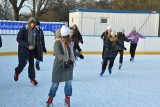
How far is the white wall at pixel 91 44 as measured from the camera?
613 inches

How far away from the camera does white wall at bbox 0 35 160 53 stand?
1558 centimetres

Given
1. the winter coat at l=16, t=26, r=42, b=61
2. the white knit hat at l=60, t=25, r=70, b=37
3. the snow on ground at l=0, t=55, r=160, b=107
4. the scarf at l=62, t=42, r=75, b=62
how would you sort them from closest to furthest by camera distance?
the white knit hat at l=60, t=25, r=70, b=37
the scarf at l=62, t=42, r=75, b=62
the snow on ground at l=0, t=55, r=160, b=107
the winter coat at l=16, t=26, r=42, b=61

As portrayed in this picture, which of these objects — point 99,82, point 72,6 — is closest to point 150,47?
point 99,82

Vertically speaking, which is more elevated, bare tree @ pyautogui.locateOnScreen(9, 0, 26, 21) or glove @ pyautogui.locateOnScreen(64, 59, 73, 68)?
bare tree @ pyautogui.locateOnScreen(9, 0, 26, 21)

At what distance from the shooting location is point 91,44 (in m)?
18.0

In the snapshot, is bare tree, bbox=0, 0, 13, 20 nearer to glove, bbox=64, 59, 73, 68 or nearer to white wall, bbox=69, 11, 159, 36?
white wall, bbox=69, 11, 159, 36

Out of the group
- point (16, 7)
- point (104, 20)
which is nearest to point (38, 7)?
point (16, 7)

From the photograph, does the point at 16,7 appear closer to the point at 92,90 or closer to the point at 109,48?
the point at 109,48

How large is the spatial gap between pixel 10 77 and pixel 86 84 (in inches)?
76.7

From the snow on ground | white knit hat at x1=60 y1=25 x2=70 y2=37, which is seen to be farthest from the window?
white knit hat at x1=60 y1=25 x2=70 y2=37

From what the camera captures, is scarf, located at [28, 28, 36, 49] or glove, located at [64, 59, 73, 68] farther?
scarf, located at [28, 28, 36, 49]

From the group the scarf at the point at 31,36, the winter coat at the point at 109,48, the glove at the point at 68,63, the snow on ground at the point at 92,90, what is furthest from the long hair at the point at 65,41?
the winter coat at the point at 109,48

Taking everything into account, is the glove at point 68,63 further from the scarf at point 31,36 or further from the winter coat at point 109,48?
the winter coat at point 109,48

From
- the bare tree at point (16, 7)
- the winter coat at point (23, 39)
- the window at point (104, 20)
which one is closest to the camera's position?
the winter coat at point (23, 39)
